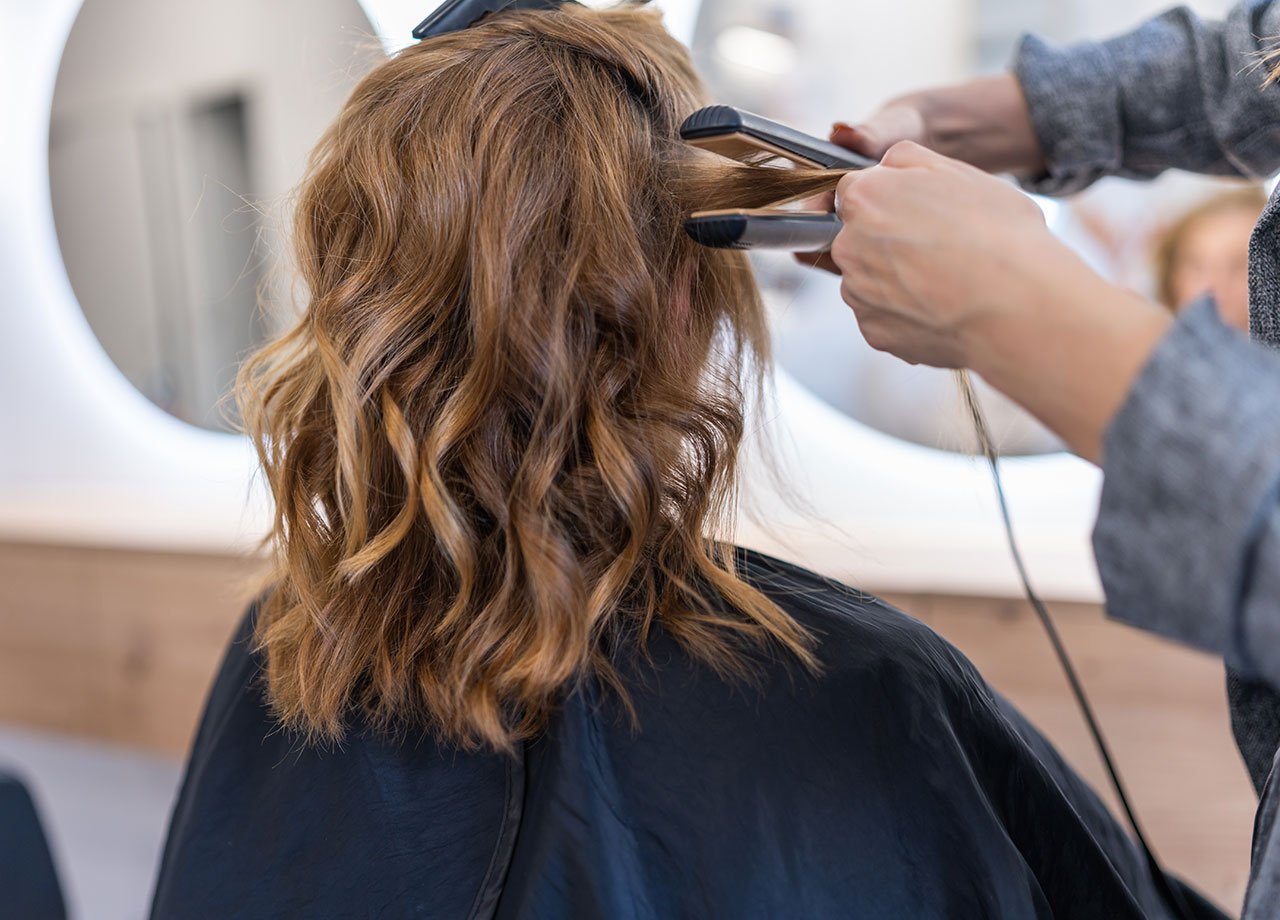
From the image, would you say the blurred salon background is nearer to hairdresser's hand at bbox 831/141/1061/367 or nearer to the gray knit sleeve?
the gray knit sleeve

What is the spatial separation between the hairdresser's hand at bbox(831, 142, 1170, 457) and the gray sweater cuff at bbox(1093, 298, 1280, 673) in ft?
0.06

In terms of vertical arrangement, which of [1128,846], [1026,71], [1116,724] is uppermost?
[1026,71]

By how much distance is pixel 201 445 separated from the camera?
2773 mm

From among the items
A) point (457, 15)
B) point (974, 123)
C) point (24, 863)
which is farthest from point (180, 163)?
point (974, 123)

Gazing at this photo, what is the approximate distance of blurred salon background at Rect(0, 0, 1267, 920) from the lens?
4.93ft

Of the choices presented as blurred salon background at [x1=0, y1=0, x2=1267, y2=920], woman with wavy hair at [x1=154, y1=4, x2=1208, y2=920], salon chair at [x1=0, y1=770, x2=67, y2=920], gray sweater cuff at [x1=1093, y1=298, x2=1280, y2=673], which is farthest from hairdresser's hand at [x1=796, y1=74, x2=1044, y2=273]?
salon chair at [x1=0, y1=770, x2=67, y2=920]

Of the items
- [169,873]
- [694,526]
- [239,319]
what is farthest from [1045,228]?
[239,319]

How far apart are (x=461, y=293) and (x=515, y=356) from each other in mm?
79

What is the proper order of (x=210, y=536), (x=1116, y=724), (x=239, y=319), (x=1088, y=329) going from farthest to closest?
1. (x=239, y=319)
2. (x=210, y=536)
3. (x=1116, y=724)
4. (x=1088, y=329)

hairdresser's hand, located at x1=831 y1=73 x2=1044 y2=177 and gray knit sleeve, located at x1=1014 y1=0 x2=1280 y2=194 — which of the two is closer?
gray knit sleeve, located at x1=1014 y1=0 x2=1280 y2=194

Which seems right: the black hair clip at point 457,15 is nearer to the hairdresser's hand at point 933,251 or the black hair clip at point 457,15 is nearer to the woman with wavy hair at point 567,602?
the woman with wavy hair at point 567,602

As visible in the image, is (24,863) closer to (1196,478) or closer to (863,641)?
(863,641)

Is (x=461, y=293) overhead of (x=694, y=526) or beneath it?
overhead

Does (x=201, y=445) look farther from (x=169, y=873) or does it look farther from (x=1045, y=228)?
(x=1045, y=228)
